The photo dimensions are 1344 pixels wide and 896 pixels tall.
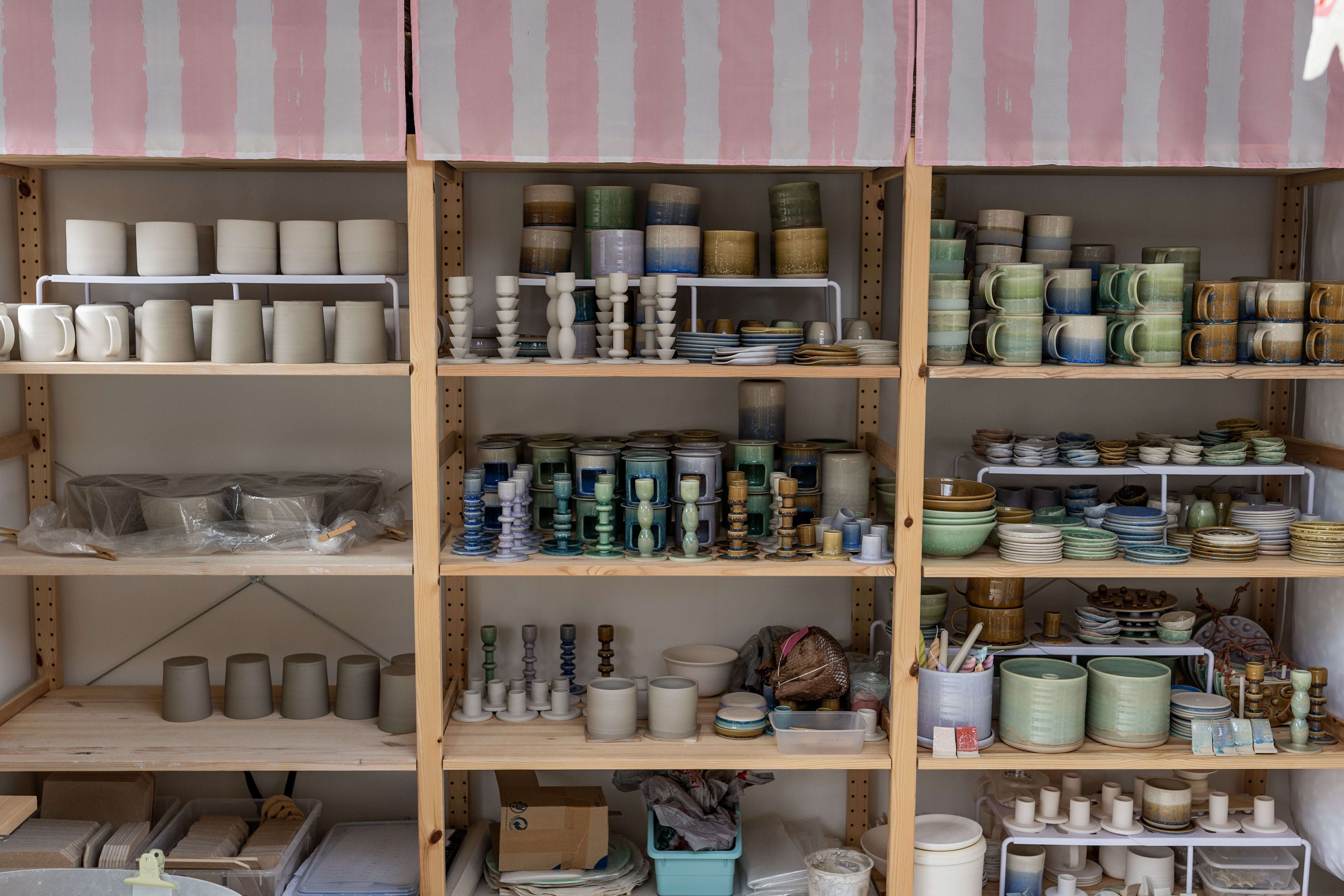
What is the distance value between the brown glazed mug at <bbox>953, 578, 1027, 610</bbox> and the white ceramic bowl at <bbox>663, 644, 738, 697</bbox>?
1.99 ft

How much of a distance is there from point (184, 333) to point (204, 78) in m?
0.53

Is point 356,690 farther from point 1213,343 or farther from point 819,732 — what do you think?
point 1213,343

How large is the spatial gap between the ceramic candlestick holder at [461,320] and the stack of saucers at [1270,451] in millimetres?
1764

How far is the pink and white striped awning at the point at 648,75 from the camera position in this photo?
226 centimetres

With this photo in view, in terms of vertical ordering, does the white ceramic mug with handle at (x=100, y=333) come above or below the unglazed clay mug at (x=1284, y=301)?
below

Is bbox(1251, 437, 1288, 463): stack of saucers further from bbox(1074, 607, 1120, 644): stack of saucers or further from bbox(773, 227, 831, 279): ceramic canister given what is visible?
bbox(773, 227, 831, 279): ceramic canister

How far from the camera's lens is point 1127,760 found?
99.1 inches

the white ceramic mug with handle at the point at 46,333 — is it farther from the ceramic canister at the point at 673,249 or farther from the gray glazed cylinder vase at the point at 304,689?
the ceramic canister at the point at 673,249

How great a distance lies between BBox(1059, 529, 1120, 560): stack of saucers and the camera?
254 cm

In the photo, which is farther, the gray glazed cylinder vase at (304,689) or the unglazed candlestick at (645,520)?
the gray glazed cylinder vase at (304,689)

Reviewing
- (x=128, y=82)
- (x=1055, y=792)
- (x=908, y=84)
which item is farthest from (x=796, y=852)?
(x=128, y=82)

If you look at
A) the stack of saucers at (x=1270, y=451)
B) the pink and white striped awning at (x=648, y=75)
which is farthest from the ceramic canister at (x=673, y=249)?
the stack of saucers at (x=1270, y=451)

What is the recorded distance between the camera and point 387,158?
7.48ft

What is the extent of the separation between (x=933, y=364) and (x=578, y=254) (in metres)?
0.91
